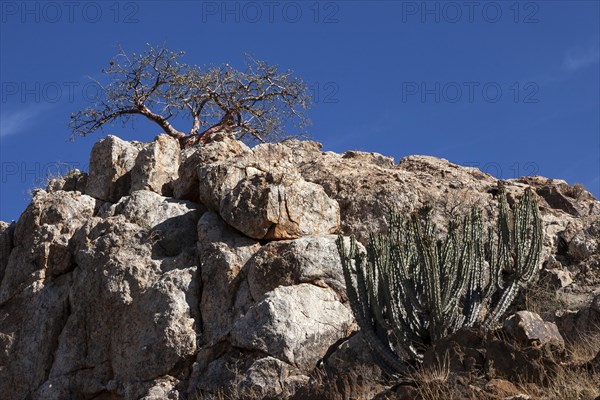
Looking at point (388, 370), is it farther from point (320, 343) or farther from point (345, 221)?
point (345, 221)

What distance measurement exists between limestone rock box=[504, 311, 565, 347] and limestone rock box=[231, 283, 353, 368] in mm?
2521

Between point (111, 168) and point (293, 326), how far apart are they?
5571mm

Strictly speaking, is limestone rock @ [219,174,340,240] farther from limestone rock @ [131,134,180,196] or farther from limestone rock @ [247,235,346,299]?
limestone rock @ [131,134,180,196]

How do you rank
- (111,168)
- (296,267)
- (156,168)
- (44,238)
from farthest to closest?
(111,168) → (156,168) → (44,238) → (296,267)

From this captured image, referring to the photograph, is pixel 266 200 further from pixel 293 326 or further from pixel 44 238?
pixel 44 238

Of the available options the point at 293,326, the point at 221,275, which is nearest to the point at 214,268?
the point at 221,275

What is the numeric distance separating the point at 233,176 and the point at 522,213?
15.0ft

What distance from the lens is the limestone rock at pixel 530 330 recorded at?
379 inches

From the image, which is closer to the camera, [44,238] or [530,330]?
[530,330]

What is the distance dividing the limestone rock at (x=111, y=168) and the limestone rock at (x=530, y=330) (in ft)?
25.0

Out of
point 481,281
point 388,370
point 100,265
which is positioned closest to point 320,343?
point 388,370

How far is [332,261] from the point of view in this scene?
12.5m

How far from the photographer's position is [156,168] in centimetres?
1520

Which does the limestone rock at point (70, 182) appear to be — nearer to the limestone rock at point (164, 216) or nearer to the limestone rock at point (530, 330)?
the limestone rock at point (164, 216)
